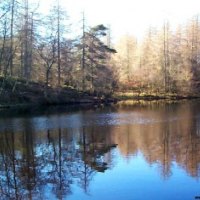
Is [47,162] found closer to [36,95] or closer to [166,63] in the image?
[36,95]

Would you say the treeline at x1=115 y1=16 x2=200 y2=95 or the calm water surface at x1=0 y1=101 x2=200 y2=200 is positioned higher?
the treeline at x1=115 y1=16 x2=200 y2=95

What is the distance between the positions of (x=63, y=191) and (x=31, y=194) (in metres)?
1.02

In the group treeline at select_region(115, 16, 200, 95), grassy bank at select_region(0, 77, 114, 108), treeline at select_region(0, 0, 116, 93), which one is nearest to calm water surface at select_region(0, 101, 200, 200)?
grassy bank at select_region(0, 77, 114, 108)

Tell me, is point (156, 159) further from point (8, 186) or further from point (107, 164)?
point (8, 186)

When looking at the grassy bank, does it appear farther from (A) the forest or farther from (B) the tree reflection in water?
(B) the tree reflection in water

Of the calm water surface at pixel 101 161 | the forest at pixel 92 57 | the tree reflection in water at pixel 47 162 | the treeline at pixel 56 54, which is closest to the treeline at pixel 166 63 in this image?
the forest at pixel 92 57

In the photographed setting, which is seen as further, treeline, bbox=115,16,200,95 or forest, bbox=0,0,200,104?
treeline, bbox=115,16,200,95

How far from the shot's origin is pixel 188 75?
70625 mm

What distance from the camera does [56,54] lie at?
2360 inches

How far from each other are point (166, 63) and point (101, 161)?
55253 mm

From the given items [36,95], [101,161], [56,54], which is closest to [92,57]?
[56,54]

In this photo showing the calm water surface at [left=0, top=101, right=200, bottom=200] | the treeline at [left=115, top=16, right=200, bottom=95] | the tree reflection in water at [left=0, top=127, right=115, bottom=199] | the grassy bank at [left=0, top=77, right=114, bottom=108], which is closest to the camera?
the calm water surface at [left=0, top=101, right=200, bottom=200]

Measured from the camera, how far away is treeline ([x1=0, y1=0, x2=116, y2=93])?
182 feet

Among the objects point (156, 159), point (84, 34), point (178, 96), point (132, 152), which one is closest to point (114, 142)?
point (132, 152)
